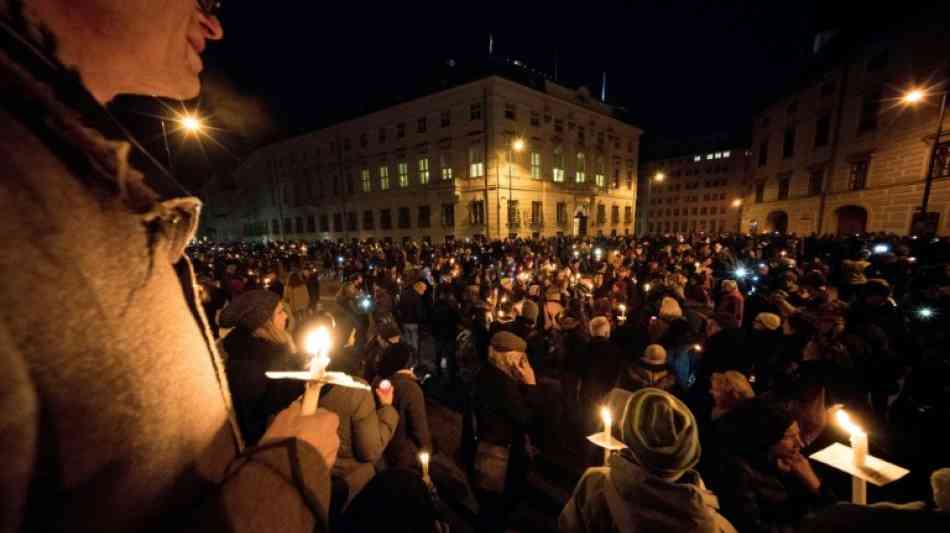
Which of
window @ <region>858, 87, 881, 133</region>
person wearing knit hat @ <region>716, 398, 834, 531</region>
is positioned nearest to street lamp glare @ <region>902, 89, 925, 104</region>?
window @ <region>858, 87, 881, 133</region>

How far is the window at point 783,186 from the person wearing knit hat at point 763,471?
3434 cm

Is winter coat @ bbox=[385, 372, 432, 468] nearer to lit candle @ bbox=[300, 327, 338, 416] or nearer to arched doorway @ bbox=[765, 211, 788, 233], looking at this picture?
lit candle @ bbox=[300, 327, 338, 416]

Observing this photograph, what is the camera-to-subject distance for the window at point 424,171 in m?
32.4

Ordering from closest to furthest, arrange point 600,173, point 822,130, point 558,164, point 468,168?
point 822,130 < point 468,168 < point 558,164 < point 600,173

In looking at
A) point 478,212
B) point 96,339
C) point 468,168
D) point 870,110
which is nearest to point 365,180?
point 468,168

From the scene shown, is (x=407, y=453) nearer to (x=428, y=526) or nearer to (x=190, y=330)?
(x=428, y=526)

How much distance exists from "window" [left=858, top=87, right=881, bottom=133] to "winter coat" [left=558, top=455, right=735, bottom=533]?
30987 millimetres

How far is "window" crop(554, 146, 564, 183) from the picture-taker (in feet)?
112

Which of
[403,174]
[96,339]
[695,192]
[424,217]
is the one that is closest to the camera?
[96,339]

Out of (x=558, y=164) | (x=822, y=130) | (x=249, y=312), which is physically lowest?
(x=249, y=312)

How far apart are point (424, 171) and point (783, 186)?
30777mm

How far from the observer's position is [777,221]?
29.6 meters

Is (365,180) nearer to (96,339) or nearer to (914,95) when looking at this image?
(914,95)

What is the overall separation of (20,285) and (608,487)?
2.22m
